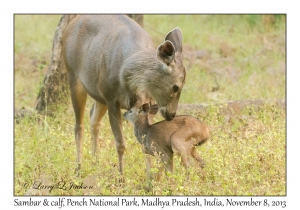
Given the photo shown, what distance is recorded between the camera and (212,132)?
29.2 feet

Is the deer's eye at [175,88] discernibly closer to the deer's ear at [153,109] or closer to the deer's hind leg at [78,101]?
the deer's ear at [153,109]

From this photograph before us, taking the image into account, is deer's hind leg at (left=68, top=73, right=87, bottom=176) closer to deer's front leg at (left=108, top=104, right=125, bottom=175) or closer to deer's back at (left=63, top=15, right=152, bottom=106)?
deer's back at (left=63, top=15, right=152, bottom=106)

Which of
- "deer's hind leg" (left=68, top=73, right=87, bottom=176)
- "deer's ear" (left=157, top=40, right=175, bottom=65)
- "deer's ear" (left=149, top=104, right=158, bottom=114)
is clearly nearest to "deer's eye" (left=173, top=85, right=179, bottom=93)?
"deer's ear" (left=157, top=40, right=175, bottom=65)

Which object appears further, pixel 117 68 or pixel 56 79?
pixel 56 79

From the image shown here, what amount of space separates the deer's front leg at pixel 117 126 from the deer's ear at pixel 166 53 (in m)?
0.98

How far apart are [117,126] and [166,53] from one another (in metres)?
1.31

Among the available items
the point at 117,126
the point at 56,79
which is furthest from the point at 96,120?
the point at 56,79

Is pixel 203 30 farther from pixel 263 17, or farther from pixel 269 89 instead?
pixel 269 89

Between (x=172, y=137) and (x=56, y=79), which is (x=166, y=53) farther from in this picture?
(x=56, y=79)

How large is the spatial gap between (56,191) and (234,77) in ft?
22.3

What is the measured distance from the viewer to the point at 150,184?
755 cm

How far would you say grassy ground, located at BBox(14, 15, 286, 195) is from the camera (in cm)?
746

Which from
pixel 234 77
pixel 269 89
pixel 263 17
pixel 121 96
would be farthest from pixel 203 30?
pixel 121 96

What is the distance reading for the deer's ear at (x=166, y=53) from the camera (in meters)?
7.33
